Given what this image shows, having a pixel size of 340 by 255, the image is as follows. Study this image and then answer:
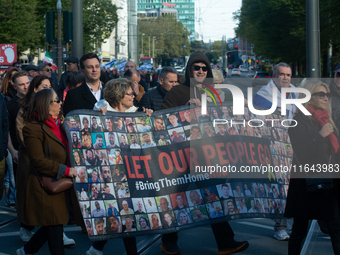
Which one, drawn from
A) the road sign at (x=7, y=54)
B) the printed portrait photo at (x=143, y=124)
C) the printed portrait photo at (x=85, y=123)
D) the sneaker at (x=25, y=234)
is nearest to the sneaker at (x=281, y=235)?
the printed portrait photo at (x=143, y=124)

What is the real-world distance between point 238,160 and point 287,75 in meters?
1.73

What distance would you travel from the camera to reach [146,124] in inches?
194

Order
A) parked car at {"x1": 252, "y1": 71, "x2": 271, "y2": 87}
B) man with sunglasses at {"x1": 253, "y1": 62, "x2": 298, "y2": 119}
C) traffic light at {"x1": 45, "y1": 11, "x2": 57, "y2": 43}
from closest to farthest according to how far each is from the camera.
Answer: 1. man with sunglasses at {"x1": 253, "y1": 62, "x2": 298, "y2": 119}
2. traffic light at {"x1": 45, "y1": 11, "x2": 57, "y2": 43}
3. parked car at {"x1": 252, "y1": 71, "x2": 271, "y2": 87}

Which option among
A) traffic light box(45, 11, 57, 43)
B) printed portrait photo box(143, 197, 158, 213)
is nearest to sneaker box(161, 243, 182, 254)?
printed portrait photo box(143, 197, 158, 213)

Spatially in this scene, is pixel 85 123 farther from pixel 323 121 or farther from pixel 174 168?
pixel 323 121

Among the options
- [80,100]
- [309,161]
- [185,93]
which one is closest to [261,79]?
[80,100]

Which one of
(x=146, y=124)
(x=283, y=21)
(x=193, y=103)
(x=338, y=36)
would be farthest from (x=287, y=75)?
(x=283, y=21)

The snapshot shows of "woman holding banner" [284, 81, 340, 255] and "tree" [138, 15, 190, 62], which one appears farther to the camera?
"tree" [138, 15, 190, 62]

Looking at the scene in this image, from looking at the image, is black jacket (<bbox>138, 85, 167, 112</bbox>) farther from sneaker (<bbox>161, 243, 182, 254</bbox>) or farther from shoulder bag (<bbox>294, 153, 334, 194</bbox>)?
shoulder bag (<bbox>294, 153, 334, 194</bbox>)

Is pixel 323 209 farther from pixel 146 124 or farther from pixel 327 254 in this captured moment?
A: pixel 146 124

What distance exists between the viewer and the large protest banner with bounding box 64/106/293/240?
4.57 m

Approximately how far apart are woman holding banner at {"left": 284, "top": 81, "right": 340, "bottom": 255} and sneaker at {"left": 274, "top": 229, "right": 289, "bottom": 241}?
1.39m

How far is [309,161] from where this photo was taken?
14.0 feet

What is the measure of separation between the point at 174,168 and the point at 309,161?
125 centimetres
